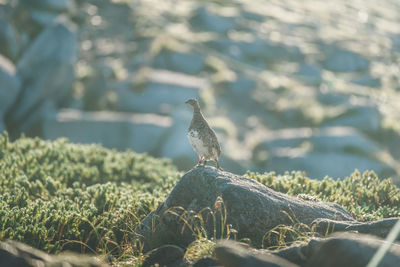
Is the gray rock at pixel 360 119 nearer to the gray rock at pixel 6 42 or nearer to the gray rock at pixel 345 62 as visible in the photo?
the gray rock at pixel 345 62

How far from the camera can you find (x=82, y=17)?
2522 inches

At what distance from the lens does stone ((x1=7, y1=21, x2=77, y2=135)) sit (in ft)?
93.2

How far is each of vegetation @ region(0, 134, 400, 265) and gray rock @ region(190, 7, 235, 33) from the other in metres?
48.8

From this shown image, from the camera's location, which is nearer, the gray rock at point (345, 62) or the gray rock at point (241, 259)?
the gray rock at point (241, 259)

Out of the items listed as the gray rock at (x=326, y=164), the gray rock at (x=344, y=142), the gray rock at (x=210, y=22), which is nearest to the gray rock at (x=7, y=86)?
the gray rock at (x=326, y=164)

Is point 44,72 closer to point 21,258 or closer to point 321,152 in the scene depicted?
point 321,152

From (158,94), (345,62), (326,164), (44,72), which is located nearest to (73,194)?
(326,164)

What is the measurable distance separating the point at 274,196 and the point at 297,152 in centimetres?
1883

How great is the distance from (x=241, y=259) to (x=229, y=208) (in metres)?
2.35

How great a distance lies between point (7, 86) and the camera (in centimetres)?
2686

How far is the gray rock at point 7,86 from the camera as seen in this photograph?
2647 centimetres

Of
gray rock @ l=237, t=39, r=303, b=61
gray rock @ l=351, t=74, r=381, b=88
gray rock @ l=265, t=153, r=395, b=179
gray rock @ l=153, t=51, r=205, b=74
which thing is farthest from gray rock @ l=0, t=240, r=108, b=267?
gray rock @ l=237, t=39, r=303, b=61

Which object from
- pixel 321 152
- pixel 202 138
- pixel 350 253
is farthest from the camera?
pixel 321 152

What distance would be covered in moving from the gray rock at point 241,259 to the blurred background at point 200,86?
1689cm
